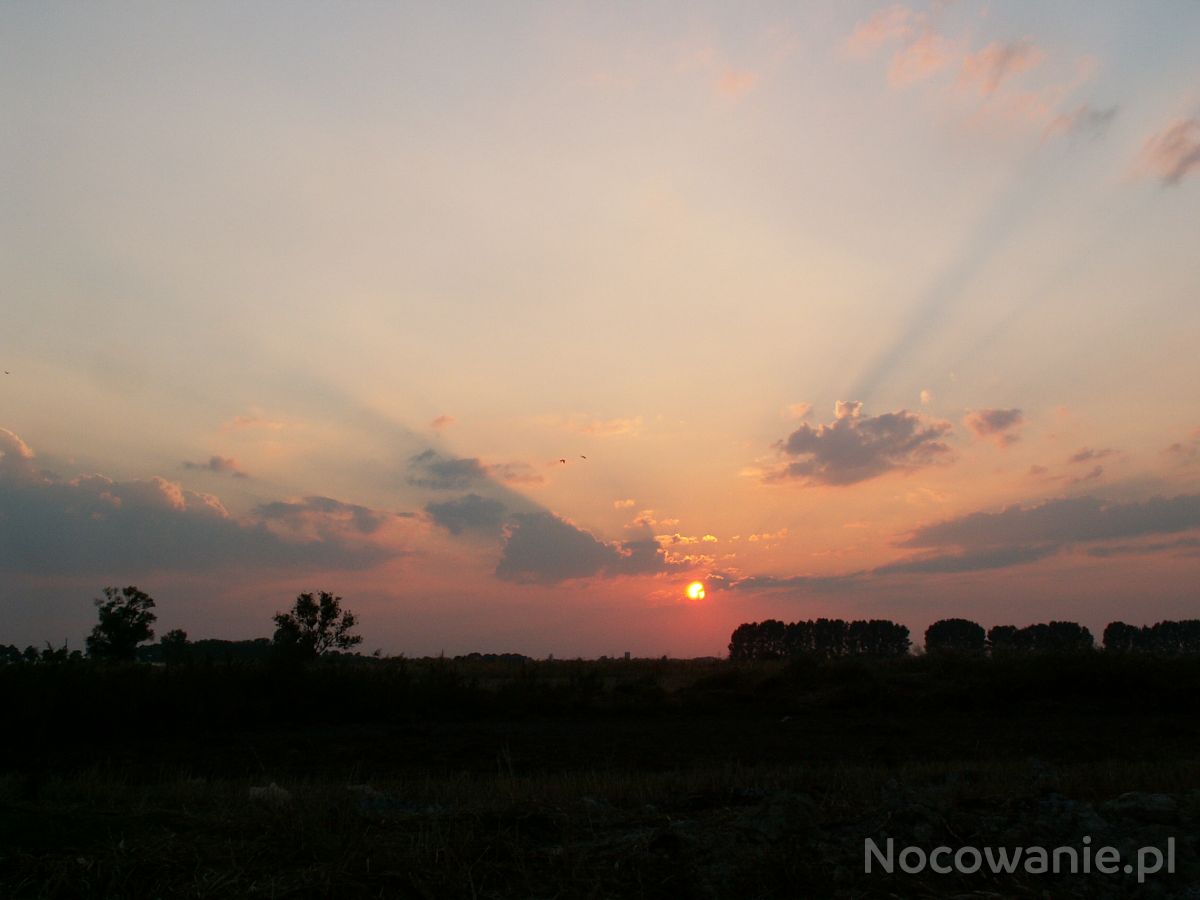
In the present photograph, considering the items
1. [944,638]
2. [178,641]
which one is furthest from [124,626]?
[944,638]

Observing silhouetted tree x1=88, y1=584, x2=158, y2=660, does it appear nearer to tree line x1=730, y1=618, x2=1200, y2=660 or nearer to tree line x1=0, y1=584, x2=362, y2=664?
tree line x1=0, y1=584, x2=362, y2=664

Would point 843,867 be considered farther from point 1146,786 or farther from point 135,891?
point 1146,786

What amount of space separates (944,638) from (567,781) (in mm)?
80220

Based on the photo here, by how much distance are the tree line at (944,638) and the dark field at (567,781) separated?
9.29 meters

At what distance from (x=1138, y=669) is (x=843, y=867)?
948 inches

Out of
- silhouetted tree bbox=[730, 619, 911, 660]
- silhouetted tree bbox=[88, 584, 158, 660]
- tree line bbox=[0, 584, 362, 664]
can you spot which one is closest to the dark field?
tree line bbox=[0, 584, 362, 664]

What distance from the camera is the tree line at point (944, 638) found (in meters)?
36.3

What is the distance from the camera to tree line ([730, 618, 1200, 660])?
3634 cm

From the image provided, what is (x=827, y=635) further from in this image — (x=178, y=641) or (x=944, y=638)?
(x=178, y=641)

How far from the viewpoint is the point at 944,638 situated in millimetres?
82688

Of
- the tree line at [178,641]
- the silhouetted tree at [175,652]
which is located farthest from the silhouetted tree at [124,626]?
the silhouetted tree at [175,652]

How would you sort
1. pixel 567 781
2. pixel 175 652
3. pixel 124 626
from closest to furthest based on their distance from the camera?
pixel 567 781
pixel 175 652
pixel 124 626

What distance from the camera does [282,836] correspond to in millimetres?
6102

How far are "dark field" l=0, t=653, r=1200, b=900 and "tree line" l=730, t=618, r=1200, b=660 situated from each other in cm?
929
